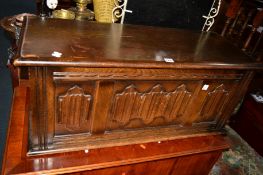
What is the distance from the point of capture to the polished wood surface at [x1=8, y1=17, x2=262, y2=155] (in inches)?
41.8

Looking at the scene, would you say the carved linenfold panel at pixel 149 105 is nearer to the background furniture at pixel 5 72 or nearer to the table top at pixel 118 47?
the table top at pixel 118 47

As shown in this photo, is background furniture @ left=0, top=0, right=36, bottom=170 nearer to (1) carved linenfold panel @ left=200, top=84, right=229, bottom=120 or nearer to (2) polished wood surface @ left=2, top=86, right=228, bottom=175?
(2) polished wood surface @ left=2, top=86, right=228, bottom=175

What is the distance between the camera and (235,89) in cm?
152

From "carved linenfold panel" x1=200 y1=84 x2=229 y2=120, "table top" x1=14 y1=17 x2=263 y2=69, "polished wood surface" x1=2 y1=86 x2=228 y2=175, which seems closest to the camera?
"table top" x1=14 y1=17 x2=263 y2=69

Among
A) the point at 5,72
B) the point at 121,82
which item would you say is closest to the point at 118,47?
the point at 121,82

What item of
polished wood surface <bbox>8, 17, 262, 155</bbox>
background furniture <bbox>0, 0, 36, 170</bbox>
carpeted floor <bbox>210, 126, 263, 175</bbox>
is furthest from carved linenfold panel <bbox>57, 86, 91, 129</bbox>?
carpeted floor <bbox>210, 126, 263, 175</bbox>

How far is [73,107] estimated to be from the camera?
3.83ft

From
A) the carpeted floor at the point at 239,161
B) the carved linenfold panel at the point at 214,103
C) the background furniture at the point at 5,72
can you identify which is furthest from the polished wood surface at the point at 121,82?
the background furniture at the point at 5,72

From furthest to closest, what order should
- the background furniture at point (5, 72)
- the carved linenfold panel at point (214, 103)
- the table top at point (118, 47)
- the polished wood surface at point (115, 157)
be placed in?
the background furniture at point (5, 72) < the carved linenfold panel at point (214, 103) < the polished wood surface at point (115, 157) < the table top at point (118, 47)

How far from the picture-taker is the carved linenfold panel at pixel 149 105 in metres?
1.25

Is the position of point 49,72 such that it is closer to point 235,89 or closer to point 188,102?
point 188,102

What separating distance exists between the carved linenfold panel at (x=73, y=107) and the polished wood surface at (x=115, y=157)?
8.4 inches

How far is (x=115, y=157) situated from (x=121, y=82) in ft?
1.53

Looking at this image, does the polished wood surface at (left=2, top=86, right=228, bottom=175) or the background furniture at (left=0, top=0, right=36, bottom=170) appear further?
the background furniture at (left=0, top=0, right=36, bottom=170)
